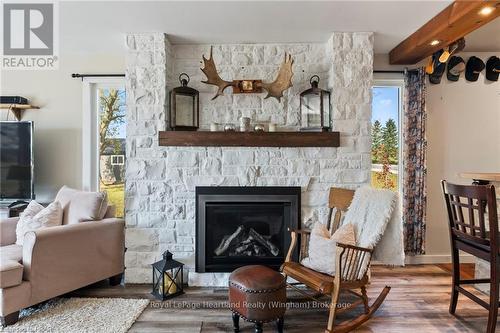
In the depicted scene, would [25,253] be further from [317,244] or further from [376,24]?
[376,24]

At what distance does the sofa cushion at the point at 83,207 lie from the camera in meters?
2.84

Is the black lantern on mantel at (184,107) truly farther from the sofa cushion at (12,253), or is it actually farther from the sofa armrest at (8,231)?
the sofa armrest at (8,231)

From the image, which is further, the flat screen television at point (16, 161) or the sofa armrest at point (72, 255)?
the flat screen television at point (16, 161)

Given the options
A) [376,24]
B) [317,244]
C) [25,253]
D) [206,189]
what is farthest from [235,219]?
[376,24]

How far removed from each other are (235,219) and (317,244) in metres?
0.98

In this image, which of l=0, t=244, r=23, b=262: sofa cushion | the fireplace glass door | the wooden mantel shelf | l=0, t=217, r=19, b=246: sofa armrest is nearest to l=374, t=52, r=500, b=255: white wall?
the wooden mantel shelf

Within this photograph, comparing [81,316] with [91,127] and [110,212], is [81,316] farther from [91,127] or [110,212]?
[91,127]

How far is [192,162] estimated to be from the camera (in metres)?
2.99

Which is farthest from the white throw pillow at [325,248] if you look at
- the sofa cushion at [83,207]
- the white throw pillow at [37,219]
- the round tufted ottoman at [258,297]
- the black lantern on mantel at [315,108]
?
the white throw pillow at [37,219]

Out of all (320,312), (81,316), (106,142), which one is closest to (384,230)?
(320,312)

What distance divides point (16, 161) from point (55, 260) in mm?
1508

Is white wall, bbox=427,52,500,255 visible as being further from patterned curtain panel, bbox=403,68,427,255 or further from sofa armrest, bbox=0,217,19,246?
sofa armrest, bbox=0,217,19,246

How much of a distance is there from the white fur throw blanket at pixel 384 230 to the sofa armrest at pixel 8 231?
320 centimetres

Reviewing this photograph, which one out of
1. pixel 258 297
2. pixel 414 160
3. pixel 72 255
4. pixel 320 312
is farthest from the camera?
pixel 414 160
